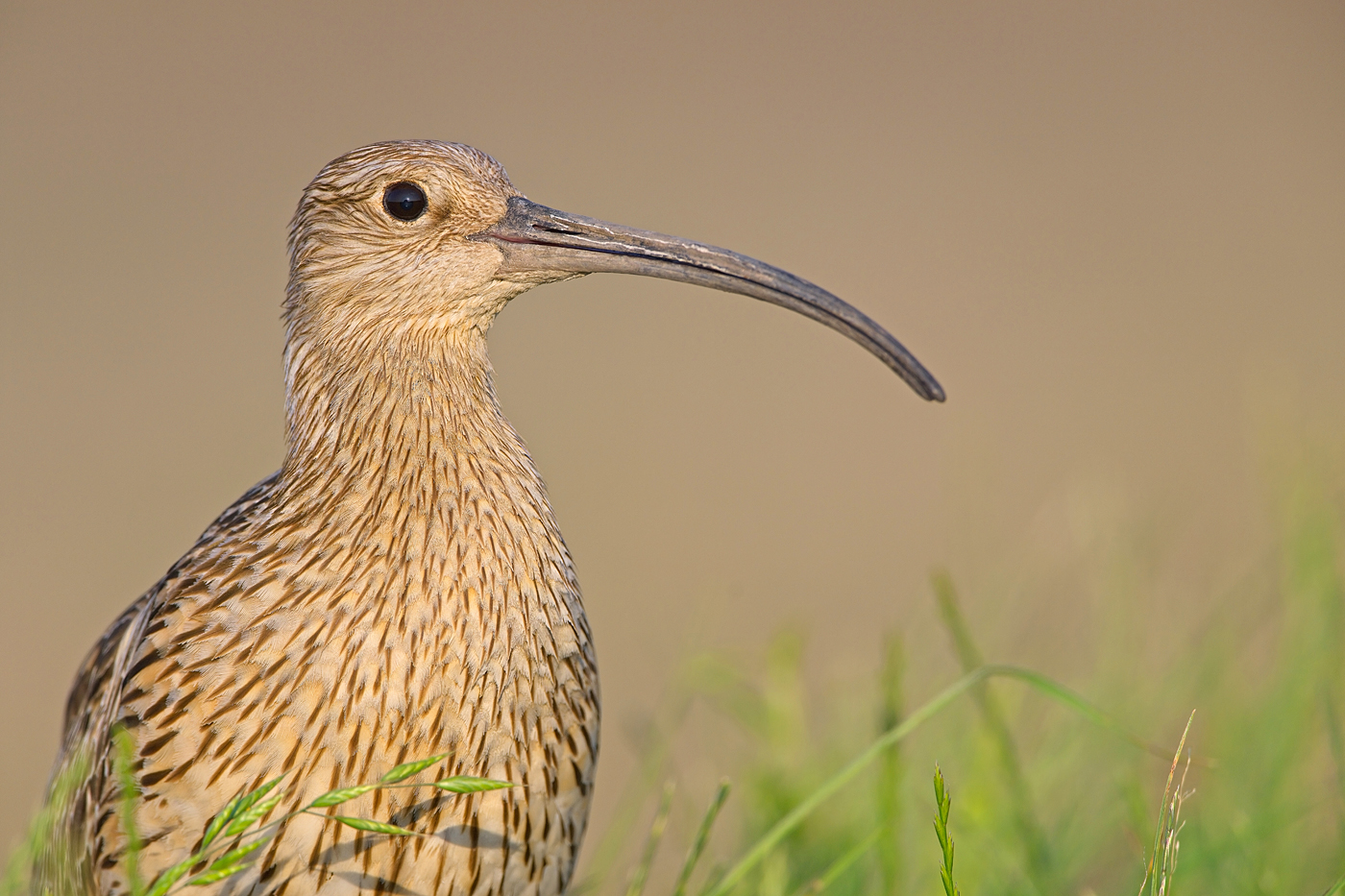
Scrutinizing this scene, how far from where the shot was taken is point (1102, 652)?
524 centimetres

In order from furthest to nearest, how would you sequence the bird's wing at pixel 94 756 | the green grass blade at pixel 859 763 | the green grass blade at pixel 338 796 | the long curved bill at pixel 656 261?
1. the long curved bill at pixel 656 261
2. the bird's wing at pixel 94 756
3. the green grass blade at pixel 859 763
4. the green grass blade at pixel 338 796

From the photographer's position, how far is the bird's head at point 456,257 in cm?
384

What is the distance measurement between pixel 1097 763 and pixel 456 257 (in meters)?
2.89

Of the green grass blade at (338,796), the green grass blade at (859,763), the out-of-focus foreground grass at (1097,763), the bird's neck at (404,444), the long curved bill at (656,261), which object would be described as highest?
the long curved bill at (656,261)

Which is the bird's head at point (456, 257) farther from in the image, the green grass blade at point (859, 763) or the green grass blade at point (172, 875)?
the green grass blade at point (172, 875)

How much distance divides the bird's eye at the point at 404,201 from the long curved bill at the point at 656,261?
19 cm

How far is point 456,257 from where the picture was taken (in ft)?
12.6

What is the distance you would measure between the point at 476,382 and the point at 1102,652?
2.72 metres

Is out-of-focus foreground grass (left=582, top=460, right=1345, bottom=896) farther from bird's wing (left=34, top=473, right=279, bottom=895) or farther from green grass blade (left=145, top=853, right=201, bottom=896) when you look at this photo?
green grass blade (left=145, top=853, right=201, bottom=896)

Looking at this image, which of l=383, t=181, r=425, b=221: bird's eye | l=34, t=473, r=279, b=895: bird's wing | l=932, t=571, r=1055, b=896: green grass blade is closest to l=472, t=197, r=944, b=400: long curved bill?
l=383, t=181, r=425, b=221: bird's eye

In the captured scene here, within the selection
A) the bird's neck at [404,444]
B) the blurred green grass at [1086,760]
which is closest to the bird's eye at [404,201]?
the bird's neck at [404,444]

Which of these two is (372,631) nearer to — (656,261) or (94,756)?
(94,756)

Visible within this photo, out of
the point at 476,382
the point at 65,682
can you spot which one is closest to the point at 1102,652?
the point at 476,382

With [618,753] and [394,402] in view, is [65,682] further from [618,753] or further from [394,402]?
[394,402]
